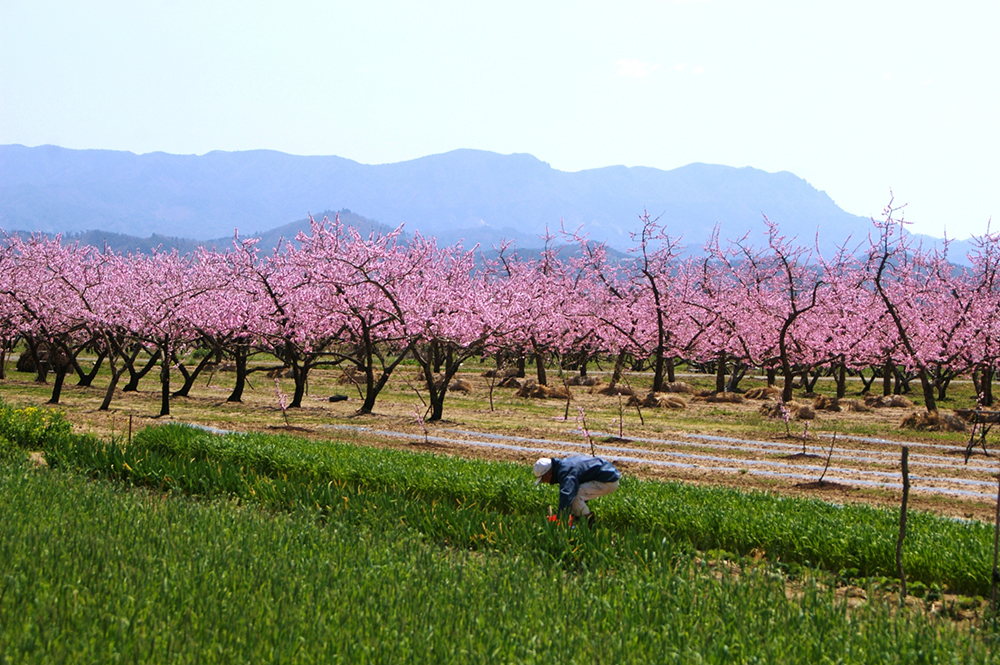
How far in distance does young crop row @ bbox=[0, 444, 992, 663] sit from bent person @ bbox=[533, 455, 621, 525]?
1.61 ft

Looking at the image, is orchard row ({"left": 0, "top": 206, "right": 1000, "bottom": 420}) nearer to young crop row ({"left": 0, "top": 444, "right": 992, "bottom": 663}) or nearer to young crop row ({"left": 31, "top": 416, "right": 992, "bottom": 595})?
young crop row ({"left": 31, "top": 416, "right": 992, "bottom": 595})

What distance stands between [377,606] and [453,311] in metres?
23.2

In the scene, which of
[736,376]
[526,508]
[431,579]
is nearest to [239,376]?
[526,508]

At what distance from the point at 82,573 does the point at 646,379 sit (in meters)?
37.0

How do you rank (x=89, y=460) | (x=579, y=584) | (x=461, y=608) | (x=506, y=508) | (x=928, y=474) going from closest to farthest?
1. (x=461, y=608)
2. (x=579, y=584)
3. (x=506, y=508)
4. (x=89, y=460)
5. (x=928, y=474)

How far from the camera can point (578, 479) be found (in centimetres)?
829

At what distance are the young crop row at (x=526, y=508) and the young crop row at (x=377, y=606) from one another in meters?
0.79

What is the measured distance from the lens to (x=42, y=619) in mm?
4910

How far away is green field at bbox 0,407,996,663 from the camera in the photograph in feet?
16.2

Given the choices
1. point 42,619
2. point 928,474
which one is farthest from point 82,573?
point 928,474

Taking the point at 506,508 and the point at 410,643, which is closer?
the point at 410,643

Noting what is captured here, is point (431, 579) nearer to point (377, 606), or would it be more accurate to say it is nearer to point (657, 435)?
point (377, 606)

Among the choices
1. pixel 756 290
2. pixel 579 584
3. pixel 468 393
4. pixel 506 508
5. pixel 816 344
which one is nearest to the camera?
pixel 579 584

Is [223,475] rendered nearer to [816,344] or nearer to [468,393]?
[468,393]
